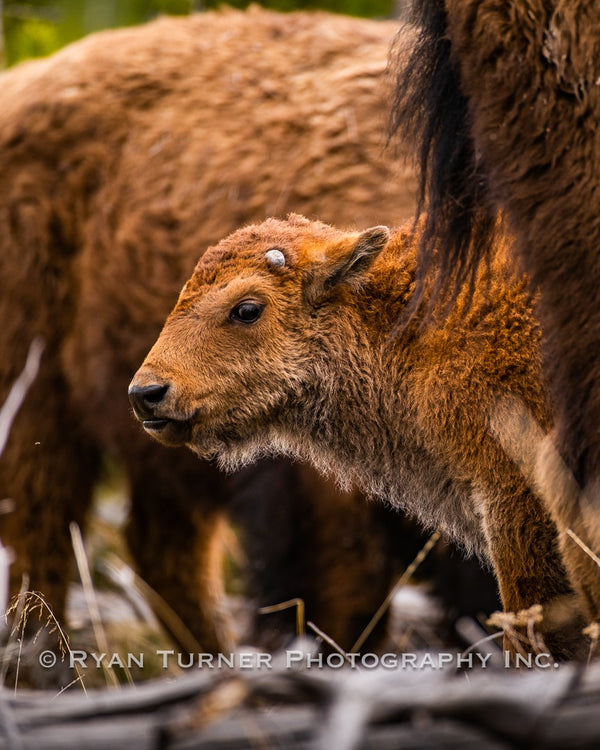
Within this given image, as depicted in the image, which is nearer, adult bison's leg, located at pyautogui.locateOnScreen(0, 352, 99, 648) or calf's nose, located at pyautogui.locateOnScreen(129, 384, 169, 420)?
calf's nose, located at pyautogui.locateOnScreen(129, 384, 169, 420)

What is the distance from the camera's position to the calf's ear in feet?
12.1

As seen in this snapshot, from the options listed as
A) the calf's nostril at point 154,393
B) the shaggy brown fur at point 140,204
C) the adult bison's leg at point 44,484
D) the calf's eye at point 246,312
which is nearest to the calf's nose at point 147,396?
the calf's nostril at point 154,393

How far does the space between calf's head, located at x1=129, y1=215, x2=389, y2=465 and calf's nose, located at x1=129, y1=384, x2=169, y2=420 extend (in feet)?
0.05

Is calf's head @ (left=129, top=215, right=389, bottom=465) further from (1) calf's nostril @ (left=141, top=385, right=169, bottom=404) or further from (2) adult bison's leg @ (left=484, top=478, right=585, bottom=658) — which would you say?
(2) adult bison's leg @ (left=484, top=478, right=585, bottom=658)

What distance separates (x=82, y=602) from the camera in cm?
713

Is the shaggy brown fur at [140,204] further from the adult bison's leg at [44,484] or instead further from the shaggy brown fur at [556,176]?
the shaggy brown fur at [556,176]

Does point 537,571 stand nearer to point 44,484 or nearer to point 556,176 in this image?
point 556,176

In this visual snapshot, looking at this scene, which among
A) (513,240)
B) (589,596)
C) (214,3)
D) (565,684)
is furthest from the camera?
(214,3)

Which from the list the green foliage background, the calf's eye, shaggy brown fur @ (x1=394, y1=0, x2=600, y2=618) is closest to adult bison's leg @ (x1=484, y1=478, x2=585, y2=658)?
shaggy brown fur @ (x1=394, y1=0, x2=600, y2=618)

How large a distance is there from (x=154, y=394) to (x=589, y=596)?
143 centimetres

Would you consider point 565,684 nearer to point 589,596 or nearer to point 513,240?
point 589,596

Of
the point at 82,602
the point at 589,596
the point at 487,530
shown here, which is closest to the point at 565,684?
the point at 589,596

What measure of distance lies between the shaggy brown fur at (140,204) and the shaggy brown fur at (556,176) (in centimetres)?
218

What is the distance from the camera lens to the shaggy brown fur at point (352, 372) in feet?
11.5
